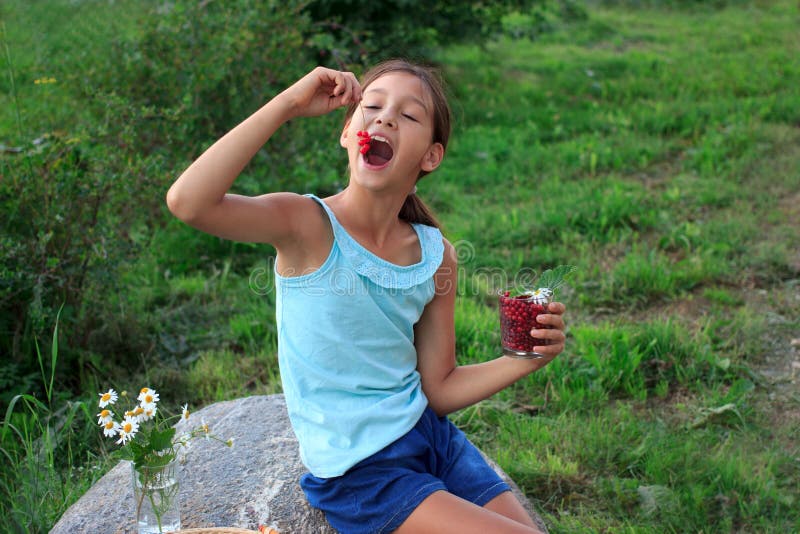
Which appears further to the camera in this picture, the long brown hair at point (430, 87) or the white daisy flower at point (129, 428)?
the long brown hair at point (430, 87)

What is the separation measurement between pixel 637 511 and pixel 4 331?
8.15 ft

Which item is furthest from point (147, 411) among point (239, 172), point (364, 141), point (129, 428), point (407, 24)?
point (407, 24)

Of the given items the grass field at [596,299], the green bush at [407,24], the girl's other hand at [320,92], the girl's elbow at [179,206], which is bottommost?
the grass field at [596,299]

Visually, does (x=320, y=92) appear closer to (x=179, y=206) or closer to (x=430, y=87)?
(x=430, y=87)

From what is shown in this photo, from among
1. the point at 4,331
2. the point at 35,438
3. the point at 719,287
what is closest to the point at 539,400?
the point at 719,287

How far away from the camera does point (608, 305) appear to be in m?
4.25

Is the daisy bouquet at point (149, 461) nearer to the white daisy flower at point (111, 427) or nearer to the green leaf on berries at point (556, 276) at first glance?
the white daisy flower at point (111, 427)

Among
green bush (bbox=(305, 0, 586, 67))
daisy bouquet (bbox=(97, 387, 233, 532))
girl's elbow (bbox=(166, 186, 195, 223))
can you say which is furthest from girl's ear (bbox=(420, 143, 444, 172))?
green bush (bbox=(305, 0, 586, 67))

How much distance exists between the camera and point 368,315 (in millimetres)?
2180

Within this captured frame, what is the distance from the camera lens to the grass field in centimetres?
297

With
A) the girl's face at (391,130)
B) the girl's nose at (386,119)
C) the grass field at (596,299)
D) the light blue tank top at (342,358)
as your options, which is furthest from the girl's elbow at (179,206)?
the grass field at (596,299)

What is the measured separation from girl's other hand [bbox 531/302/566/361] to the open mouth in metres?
0.57

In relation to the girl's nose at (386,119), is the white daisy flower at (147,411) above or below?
below

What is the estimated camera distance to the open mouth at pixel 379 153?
2.21m
